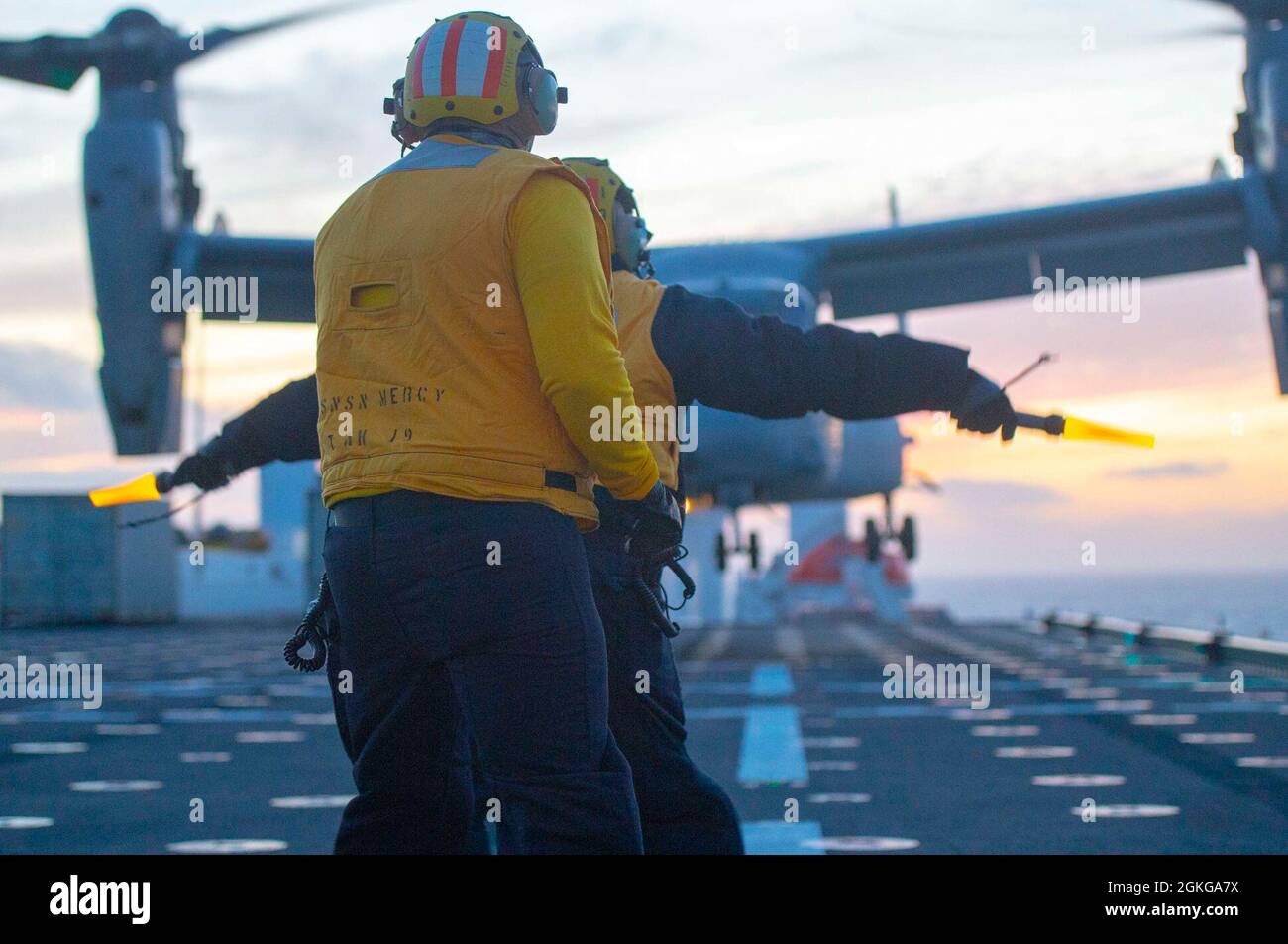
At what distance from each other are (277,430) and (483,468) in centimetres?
125

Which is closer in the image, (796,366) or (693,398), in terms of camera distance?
(796,366)

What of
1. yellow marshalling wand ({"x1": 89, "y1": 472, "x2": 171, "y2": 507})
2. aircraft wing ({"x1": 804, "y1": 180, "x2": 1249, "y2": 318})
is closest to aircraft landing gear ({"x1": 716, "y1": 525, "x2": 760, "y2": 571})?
aircraft wing ({"x1": 804, "y1": 180, "x2": 1249, "y2": 318})

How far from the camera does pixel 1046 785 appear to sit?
733 centimetres

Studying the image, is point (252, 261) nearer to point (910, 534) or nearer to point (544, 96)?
point (910, 534)

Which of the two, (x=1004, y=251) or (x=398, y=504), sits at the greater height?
(x=1004, y=251)

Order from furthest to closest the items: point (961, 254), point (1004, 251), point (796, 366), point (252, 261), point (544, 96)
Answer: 1. point (961, 254)
2. point (1004, 251)
3. point (252, 261)
4. point (796, 366)
5. point (544, 96)

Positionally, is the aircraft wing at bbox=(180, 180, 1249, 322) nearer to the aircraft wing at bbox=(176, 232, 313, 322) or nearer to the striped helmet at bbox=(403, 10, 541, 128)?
the aircraft wing at bbox=(176, 232, 313, 322)

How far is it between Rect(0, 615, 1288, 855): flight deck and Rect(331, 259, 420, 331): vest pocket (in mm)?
3321

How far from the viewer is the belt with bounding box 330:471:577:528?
2619 mm

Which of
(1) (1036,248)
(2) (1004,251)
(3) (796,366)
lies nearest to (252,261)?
(2) (1004,251)

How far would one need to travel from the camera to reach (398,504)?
2650 millimetres

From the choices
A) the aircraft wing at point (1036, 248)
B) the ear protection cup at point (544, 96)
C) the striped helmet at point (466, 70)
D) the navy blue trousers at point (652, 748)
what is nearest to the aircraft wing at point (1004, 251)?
the aircraft wing at point (1036, 248)
